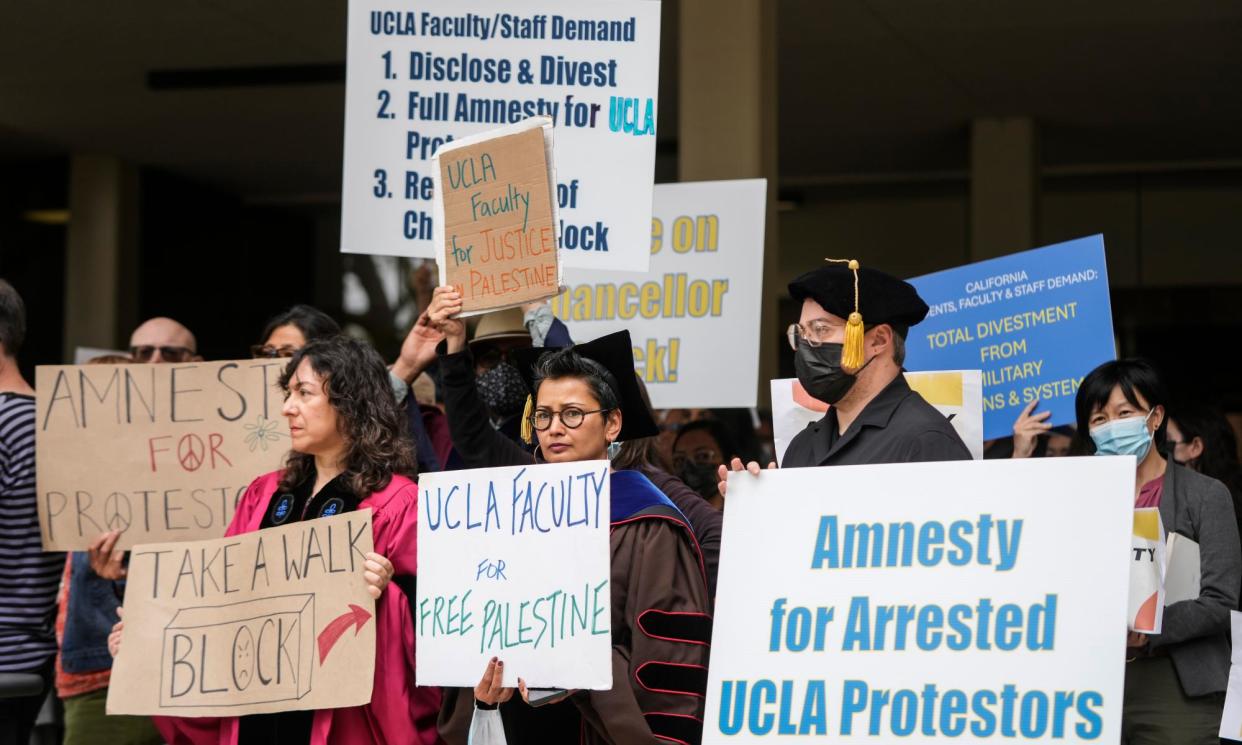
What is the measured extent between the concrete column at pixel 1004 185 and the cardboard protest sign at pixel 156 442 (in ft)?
27.1

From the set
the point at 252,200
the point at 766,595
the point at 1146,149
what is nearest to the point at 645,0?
the point at 766,595

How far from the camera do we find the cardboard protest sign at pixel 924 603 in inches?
122

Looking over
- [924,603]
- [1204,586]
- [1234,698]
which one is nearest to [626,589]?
[924,603]

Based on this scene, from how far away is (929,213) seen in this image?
14.4m

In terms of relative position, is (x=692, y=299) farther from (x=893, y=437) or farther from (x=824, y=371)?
(x=893, y=437)

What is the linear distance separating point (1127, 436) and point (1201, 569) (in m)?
0.43

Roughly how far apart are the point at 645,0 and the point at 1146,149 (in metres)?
8.74

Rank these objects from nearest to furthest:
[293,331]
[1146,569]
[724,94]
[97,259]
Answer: [1146,569] → [293,331] → [724,94] → [97,259]

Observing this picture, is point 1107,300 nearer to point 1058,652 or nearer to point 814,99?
point 1058,652

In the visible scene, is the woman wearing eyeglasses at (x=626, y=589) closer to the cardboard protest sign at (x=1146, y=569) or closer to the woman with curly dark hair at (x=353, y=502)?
the woman with curly dark hair at (x=353, y=502)

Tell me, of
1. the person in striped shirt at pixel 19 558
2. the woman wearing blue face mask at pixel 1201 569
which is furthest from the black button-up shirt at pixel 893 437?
the person in striped shirt at pixel 19 558

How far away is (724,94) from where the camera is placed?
7.94m

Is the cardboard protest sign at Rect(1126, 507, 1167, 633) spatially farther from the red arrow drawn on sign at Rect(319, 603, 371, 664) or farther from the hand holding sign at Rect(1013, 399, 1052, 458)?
the red arrow drawn on sign at Rect(319, 603, 371, 664)

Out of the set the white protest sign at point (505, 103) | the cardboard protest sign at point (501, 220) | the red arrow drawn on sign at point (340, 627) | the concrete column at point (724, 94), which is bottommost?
the red arrow drawn on sign at point (340, 627)
